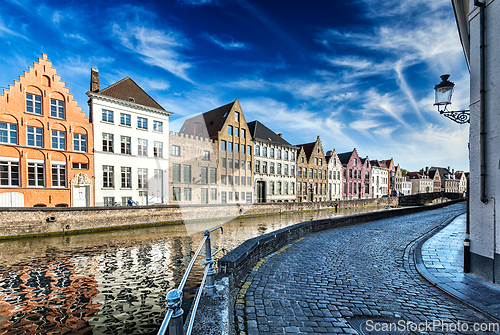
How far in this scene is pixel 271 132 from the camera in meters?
46.1

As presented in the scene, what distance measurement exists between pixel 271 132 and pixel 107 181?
2932 centimetres

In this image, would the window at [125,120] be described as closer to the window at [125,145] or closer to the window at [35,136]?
the window at [125,145]

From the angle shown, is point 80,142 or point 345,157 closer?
point 80,142

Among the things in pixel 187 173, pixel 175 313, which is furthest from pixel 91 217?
pixel 175 313

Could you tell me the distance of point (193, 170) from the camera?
33125 mm

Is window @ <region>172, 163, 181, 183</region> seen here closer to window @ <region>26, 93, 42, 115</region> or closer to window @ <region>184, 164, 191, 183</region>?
window @ <region>184, 164, 191, 183</region>

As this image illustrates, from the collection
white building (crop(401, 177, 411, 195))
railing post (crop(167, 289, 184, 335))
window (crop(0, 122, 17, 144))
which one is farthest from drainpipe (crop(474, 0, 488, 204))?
white building (crop(401, 177, 411, 195))

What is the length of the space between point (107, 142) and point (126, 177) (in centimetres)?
430

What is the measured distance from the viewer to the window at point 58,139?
74.6 ft

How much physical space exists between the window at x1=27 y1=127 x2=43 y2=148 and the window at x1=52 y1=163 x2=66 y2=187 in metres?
2.30

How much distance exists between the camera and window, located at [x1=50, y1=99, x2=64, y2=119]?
2286 cm

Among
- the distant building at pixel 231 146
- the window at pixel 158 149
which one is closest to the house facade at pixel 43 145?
the window at pixel 158 149

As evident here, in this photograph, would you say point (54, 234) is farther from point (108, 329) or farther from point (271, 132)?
point (271, 132)

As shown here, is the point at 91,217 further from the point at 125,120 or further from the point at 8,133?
the point at 125,120
